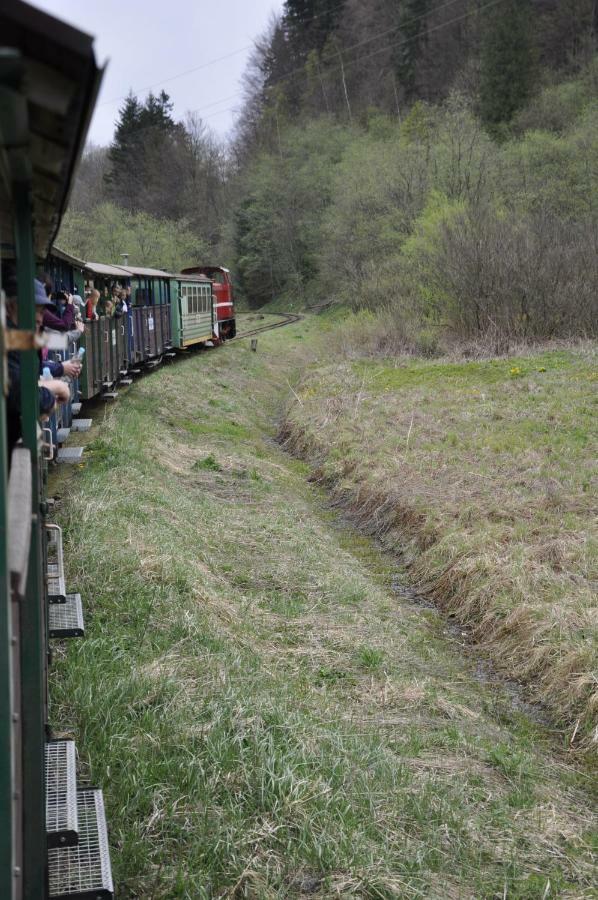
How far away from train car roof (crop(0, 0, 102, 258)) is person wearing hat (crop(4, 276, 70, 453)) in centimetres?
78

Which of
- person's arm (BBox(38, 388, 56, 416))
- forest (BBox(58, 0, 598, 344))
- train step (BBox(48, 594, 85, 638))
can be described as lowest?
train step (BBox(48, 594, 85, 638))

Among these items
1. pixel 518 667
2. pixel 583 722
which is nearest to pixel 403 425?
pixel 518 667

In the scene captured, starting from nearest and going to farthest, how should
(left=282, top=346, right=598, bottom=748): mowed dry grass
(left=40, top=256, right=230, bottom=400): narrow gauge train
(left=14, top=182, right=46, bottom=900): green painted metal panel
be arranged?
1. (left=14, top=182, right=46, bottom=900): green painted metal panel
2. (left=282, top=346, right=598, bottom=748): mowed dry grass
3. (left=40, top=256, right=230, bottom=400): narrow gauge train

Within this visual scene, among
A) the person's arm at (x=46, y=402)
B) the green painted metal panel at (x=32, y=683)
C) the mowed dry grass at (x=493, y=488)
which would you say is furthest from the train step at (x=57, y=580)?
the mowed dry grass at (x=493, y=488)

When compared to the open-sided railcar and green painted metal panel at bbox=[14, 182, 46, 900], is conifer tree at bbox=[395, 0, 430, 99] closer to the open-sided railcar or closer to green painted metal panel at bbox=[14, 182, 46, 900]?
the open-sided railcar

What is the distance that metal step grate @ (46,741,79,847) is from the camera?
9.97 feet

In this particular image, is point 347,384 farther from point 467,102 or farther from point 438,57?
point 438,57

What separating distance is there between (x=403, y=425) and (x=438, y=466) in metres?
2.79

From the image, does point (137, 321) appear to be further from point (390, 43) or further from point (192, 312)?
point (390, 43)

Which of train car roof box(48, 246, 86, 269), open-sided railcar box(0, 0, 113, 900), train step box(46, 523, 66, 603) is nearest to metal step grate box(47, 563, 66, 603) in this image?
train step box(46, 523, 66, 603)

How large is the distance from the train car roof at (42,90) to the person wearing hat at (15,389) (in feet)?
2.54

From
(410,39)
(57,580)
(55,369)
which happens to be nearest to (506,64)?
(410,39)

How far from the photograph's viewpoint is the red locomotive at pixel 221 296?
3078cm

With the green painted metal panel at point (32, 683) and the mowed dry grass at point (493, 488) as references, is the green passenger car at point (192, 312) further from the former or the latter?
the green painted metal panel at point (32, 683)
